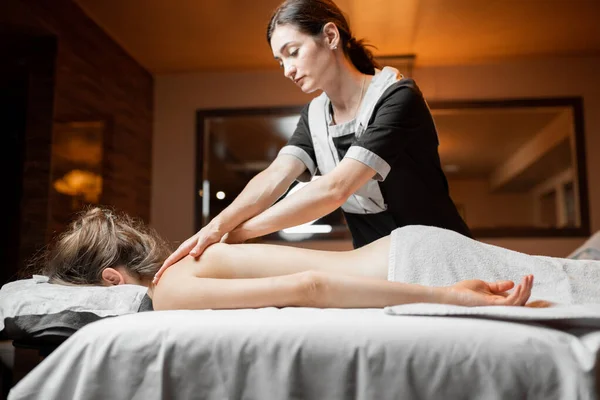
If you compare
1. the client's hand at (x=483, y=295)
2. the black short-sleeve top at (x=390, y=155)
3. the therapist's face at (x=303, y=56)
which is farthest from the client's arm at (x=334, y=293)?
the therapist's face at (x=303, y=56)

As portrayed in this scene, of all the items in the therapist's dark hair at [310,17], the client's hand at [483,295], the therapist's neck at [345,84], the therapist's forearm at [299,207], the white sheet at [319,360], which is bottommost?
the white sheet at [319,360]

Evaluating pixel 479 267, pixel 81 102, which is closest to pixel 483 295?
pixel 479 267

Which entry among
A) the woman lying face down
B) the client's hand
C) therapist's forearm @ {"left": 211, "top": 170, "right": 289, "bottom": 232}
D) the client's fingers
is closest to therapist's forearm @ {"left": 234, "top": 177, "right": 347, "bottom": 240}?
therapist's forearm @ {"left": 211, "top": 170, "right": 289, "bottom": 232}

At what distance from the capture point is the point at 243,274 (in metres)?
1.37

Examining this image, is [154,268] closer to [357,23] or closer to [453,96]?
[357,23]

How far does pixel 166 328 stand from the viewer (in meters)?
0.97

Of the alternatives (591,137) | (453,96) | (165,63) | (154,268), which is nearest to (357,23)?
(453,96)

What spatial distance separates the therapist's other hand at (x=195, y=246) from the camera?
54.9 inches

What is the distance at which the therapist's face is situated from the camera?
180 cm

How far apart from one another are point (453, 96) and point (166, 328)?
4407 mm

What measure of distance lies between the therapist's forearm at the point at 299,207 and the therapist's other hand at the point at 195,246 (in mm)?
119

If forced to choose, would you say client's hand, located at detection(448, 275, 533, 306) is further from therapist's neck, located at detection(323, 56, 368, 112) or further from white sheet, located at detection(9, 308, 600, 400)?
therapist's neck, located at detection(323, 56, 368, 112)

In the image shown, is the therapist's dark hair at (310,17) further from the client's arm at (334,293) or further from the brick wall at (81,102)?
the brick wall at (81,102)

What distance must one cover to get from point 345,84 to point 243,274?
2.53ft
